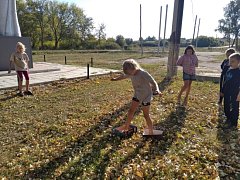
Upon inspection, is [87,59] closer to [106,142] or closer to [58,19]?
[106,142]

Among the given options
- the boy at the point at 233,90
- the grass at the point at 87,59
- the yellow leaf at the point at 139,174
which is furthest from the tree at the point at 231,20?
the yellow leaf at the point at 139,174

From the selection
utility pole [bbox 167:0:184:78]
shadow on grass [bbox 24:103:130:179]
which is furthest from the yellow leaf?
utility pole [bbox 167:0:184:78]

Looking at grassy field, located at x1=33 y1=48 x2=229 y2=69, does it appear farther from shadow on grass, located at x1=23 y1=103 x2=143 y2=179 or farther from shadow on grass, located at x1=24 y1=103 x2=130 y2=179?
shadow on grass, located at x1=23 y1=103 x2=143 y2=179

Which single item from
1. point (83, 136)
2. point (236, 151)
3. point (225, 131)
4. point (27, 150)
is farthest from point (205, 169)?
point (27, 150)

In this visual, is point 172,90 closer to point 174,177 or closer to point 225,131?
point 225,131

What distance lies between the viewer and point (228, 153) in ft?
12.4

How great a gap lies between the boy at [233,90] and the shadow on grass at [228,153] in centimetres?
29

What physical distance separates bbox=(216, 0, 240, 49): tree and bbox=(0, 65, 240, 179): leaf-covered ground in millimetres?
48432

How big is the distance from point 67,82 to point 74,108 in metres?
3.49

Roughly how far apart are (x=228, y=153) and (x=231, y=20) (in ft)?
174

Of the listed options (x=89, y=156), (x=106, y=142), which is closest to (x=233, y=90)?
(x=106, y=142)

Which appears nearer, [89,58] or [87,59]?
[87,59]

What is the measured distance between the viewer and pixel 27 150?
12.3ft

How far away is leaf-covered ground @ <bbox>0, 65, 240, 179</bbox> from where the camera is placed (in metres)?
3.22
